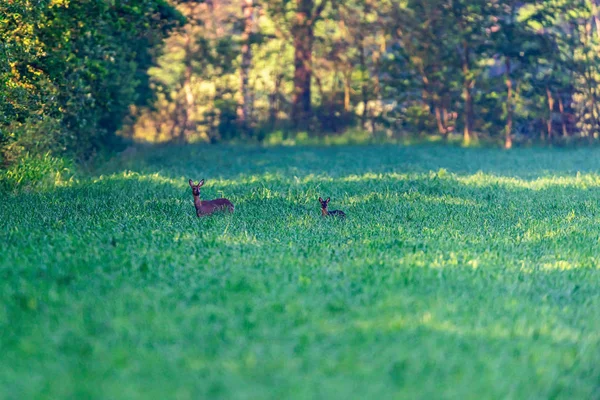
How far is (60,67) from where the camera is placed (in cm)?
1798

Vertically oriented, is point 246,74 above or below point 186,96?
above

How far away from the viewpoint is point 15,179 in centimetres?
1681

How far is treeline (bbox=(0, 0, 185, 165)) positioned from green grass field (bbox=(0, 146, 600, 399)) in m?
2.39

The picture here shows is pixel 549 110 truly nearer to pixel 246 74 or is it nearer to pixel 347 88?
pixel 347 88

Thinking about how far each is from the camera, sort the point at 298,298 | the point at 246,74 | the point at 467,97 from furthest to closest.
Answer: the point at 246,74 → the point at 467,97 → the point at 298,298

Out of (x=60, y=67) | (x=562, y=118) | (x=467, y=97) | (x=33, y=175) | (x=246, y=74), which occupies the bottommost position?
(x=33, y=175)

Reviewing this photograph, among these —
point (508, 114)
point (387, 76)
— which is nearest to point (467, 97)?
point (508, 114)

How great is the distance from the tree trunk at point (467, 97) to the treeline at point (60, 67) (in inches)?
564

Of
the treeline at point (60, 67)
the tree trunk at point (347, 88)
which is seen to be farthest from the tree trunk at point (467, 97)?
the treeline at point (60, 67)

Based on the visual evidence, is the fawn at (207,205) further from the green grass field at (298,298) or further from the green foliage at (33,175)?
the green foliage at (33,175)

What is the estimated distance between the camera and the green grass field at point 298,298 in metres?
5.71

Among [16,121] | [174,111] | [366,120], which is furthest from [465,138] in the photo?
[16,121]

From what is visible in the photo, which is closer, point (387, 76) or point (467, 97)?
point (467, 97)

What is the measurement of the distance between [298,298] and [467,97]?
29.4m
